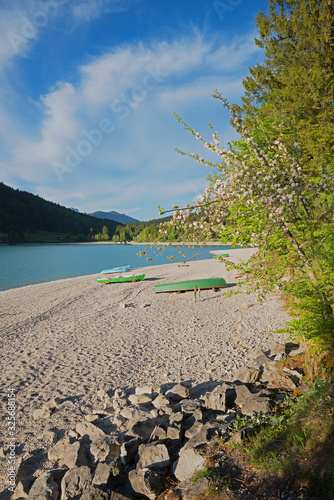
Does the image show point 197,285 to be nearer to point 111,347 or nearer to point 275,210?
point 111,347

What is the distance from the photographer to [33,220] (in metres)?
Answer: 164

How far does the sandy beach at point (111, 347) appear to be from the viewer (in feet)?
26.4

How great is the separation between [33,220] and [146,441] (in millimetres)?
177878

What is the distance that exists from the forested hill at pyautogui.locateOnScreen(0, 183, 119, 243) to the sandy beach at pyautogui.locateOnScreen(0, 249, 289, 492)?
482 ft

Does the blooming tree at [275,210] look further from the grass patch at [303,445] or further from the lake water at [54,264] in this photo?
the grass patch at [303,445]

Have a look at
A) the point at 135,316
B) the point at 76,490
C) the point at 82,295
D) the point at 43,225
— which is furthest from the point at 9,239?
the point at 76,490

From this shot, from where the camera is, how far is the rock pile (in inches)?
165

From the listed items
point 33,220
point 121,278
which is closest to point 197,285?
point 121,278

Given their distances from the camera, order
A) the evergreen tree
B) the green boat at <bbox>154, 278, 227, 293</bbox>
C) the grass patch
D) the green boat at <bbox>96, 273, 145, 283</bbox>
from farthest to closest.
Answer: the green boat at <bbox>96, 273, 145, 283</bbox> < the green boat at <bbox>154, 278, 227, 293</bbox> < the evergreen tree < the grass patch

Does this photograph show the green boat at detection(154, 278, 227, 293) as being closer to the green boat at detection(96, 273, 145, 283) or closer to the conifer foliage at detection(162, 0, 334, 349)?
the green boat at detection(96, 273, 145, 283)

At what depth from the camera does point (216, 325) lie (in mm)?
13742

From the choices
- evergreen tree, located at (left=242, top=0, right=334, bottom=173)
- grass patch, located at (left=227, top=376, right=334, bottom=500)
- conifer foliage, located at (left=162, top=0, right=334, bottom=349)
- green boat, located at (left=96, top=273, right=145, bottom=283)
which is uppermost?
evergreen tree, located at (left=242, top=0, right=334, bottom=173)

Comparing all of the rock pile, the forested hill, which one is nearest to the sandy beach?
the rock pile

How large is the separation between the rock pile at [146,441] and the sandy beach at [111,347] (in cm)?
61
